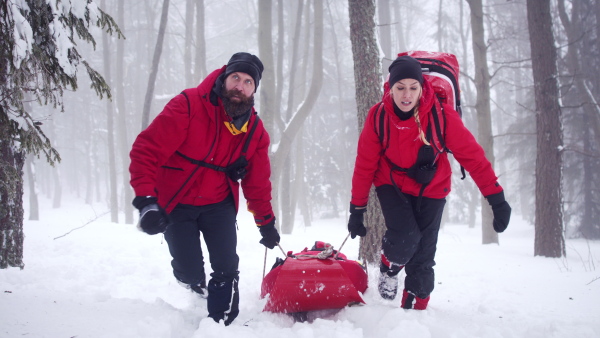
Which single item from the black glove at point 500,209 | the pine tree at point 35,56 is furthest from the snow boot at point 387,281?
the pine tree at point 35,56

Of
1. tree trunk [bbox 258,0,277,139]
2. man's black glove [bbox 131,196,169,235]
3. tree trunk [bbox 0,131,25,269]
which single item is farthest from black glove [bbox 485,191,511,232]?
tree trunk [bbox 258,0,277,139]

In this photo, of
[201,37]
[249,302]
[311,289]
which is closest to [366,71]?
[311,289]

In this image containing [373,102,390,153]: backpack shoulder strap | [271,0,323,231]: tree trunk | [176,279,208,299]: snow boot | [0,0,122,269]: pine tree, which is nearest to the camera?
[0,0,122,269]: pine tree

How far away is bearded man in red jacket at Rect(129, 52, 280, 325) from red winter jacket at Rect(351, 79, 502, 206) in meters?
0.91

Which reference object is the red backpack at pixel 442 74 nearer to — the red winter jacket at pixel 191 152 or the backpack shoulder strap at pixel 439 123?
the backpack shoulder strap at pixel 439 123

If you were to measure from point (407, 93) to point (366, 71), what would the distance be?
216 centimetres

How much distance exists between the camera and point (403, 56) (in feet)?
10.7

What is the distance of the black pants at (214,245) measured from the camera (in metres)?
3.09

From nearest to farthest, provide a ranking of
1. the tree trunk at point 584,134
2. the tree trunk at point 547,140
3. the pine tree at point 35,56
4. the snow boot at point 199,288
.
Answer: the pine tree at point 35,56
the snow boot at point 199,288
the tree trunk at point 547,140
the tree trunk at point 584,134

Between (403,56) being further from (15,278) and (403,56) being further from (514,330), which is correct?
(15,278)

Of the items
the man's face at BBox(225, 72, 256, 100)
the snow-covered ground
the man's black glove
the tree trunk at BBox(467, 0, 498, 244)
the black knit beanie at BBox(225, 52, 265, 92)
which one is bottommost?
the snow-covered ground

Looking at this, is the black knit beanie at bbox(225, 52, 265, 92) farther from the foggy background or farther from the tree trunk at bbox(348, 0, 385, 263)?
the foggy background

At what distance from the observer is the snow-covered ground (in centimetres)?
254

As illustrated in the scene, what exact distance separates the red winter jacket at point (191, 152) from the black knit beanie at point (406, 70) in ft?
4.00
